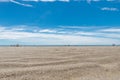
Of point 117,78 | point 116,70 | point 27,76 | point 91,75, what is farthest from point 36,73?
point 116,70

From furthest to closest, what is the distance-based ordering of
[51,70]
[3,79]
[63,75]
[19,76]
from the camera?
[51,70]
[63,75]
[19,76]
[3,79]

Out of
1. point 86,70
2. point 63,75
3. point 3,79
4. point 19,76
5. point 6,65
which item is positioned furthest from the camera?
point 6,65

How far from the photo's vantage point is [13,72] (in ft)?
36.2

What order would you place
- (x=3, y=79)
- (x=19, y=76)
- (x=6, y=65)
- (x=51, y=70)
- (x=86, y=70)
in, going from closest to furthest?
1. (x=3, y=79)
2. (x=19, y=76)
3. (x=51, y=70)
4. (x=86, y=70)
5. (x=6, y=65)

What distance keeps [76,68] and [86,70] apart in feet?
1.75

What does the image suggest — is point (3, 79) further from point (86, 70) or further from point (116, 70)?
point (116, 70)

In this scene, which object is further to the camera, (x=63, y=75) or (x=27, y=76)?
(x=63, y=75)

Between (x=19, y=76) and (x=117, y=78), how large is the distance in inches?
164

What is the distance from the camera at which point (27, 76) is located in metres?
10.4

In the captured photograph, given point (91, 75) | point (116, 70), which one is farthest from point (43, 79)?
point (116, 70)

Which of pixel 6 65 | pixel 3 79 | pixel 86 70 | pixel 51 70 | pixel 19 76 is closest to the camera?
pixel 3 79

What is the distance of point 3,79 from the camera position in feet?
32.1

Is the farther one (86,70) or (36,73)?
(86,70)

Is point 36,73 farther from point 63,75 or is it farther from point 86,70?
point 86,70
